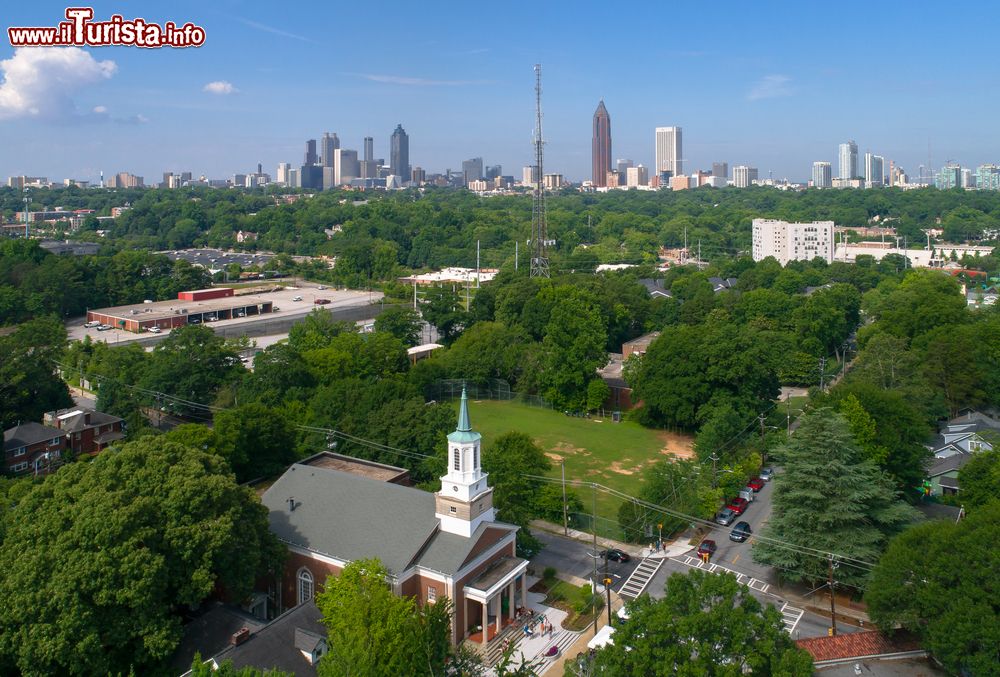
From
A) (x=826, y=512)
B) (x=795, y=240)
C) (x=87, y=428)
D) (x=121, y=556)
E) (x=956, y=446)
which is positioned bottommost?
(x=956, y=446)

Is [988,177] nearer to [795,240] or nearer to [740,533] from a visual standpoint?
[795,240]

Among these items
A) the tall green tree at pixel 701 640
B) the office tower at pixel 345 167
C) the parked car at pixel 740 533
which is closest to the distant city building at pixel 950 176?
the office tower at pixel 345 167

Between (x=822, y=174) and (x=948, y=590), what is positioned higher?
(x=822, y=174)

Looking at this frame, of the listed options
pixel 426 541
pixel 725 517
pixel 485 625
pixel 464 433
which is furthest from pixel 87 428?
pixel 725 517

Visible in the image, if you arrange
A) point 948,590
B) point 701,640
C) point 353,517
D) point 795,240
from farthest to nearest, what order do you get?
point 795,240
point 353,517
point 948,590
point 701,640

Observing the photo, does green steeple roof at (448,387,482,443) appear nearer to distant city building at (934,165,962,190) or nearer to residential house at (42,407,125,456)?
residential house at (42,407,125,456)

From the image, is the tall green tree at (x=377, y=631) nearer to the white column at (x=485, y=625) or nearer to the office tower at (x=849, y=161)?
the white column at (x=485, y=625)

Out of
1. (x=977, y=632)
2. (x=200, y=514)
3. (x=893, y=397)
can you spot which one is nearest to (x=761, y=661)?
(x=977, y=632)
